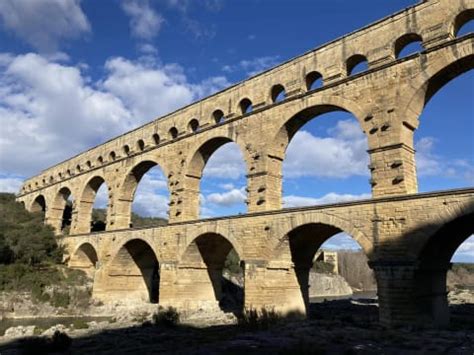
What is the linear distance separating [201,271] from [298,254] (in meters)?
5.61

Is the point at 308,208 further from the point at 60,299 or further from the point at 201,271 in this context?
the point at 60,299

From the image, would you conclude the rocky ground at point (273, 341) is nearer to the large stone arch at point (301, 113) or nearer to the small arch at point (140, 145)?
the large stone arch at point (301, 113)

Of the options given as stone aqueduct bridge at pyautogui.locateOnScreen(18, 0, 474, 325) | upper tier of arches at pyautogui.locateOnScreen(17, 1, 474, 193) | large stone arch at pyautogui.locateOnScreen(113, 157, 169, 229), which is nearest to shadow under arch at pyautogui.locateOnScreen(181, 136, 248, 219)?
stone aqueduct bridge at pyautogui.locateOnScreen(18, 0, 474, 325)

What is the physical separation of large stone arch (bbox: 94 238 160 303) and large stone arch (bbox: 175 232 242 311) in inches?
183

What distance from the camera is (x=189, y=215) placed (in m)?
20.7

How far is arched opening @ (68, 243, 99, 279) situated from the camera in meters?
27.5

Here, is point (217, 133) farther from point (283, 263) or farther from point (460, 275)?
point (460, 275)

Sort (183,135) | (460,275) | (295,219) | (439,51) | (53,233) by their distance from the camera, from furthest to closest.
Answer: (460,275), (53,233), (183,135), (295,219), (439,51)

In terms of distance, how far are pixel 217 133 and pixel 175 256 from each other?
19.0 ft

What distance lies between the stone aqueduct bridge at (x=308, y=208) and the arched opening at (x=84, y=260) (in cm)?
295

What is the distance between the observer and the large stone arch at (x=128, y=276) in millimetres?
23859

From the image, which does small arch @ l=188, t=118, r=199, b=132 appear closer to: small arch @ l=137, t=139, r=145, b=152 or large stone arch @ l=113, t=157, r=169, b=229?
large stone arch @ l=113, t=157, r=169, b=229

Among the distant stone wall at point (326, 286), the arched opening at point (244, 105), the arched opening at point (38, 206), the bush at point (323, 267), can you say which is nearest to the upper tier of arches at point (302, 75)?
the arched opening at point (244, 105)

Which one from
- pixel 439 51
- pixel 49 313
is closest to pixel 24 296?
pixel 49 313
